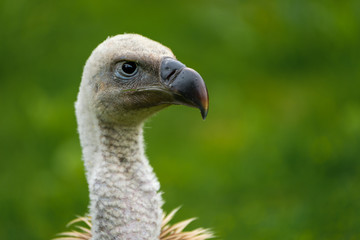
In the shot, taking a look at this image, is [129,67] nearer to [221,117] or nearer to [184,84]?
[184,84]

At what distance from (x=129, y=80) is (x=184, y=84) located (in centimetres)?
28

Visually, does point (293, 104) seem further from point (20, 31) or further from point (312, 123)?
point (20, 31)

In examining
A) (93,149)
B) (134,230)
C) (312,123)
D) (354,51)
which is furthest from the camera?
(354,51)

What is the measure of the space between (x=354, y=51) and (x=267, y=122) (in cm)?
109

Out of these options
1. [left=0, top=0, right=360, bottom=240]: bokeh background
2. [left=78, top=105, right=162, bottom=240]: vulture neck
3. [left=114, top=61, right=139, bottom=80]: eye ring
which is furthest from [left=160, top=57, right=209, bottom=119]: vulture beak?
[left=0, top=0, right=360, bottom=240]: bokeh background

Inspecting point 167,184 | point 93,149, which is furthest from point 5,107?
point 93,149

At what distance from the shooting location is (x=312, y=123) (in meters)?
5.35

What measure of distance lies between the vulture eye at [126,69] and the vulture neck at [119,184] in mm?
204

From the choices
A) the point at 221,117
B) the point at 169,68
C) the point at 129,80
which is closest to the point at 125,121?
the point at 129,80

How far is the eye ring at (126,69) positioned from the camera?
2.54 meters

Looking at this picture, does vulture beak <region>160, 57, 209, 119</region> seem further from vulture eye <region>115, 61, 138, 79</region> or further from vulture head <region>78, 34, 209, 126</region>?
vulture eye <region>115, 61, 138, 79</region>

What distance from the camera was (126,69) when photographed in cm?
255

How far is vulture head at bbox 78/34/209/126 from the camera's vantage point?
249cm

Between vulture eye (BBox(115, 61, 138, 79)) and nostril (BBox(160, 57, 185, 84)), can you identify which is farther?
vulture eye (BBox(115, 61, 138, 79))
